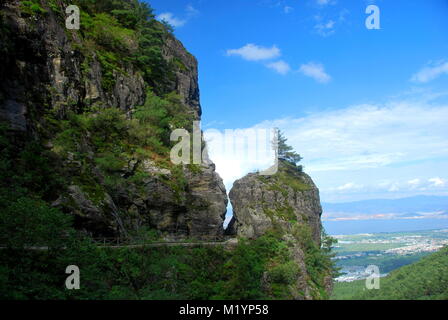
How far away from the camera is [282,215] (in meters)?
44.2

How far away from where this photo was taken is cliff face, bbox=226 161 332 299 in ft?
130

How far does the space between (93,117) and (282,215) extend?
2940 centimetres

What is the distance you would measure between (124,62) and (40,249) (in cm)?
3082

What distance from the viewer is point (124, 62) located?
128ft

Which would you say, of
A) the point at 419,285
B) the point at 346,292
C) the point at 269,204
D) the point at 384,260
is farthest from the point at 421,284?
the point at 384,260

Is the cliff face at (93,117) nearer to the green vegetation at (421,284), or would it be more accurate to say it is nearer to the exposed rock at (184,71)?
the exposed rock at (184,71)

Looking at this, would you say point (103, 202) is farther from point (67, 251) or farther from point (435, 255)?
point (435, 255)

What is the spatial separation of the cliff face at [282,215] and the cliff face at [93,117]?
831 centimetres

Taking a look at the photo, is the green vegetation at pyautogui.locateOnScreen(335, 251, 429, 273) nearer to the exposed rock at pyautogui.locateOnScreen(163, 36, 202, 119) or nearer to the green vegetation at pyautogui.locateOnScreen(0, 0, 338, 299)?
the green vegetation at pyautogui.locateOnScreen(0, 0, 338, 299)

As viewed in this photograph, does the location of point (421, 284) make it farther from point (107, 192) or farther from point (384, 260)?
A: point (384, 260)

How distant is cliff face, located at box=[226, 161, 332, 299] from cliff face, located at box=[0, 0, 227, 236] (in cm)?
831

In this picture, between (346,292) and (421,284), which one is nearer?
(421,284)

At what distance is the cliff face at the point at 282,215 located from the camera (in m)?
39.7

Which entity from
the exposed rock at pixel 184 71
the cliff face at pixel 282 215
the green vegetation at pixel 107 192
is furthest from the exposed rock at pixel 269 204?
the exposed rock at pixel 184 71
